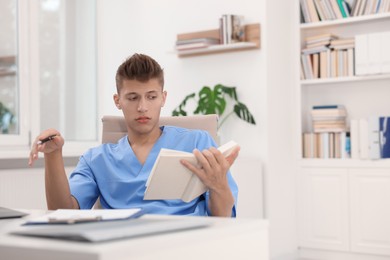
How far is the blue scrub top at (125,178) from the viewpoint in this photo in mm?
1818

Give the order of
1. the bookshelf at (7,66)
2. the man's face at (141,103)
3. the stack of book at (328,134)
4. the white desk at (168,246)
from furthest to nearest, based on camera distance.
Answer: the stack of book at (328,134) → the bookshelf at (7,66) → the man's face at (141,103) → the white desk at (168,246)

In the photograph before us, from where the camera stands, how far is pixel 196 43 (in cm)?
443

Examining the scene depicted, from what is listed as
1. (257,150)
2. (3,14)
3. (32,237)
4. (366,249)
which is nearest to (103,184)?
(32,237)

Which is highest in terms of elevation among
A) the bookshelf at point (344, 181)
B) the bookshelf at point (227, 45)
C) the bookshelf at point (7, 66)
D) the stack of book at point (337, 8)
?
the stack of book at point (337, 8)

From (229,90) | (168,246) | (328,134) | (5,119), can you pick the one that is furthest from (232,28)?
(168,246)

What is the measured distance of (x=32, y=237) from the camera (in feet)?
3.21

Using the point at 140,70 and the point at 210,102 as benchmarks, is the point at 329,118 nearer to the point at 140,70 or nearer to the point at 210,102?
the point at 210,102

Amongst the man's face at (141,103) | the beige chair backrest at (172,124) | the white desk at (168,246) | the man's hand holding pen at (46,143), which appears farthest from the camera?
the beige chair backrest at (172,124)

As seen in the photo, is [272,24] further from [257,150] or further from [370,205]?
[370,205]

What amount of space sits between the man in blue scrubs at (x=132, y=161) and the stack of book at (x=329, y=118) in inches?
101

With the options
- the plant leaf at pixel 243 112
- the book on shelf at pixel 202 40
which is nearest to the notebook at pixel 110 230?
the plant leaf at pixel 243 112

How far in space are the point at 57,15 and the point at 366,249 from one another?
2670 mm

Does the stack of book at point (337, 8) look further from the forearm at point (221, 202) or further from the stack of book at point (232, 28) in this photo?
the forearm at point (221, 202)

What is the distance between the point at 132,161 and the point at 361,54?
2751 millimetres
